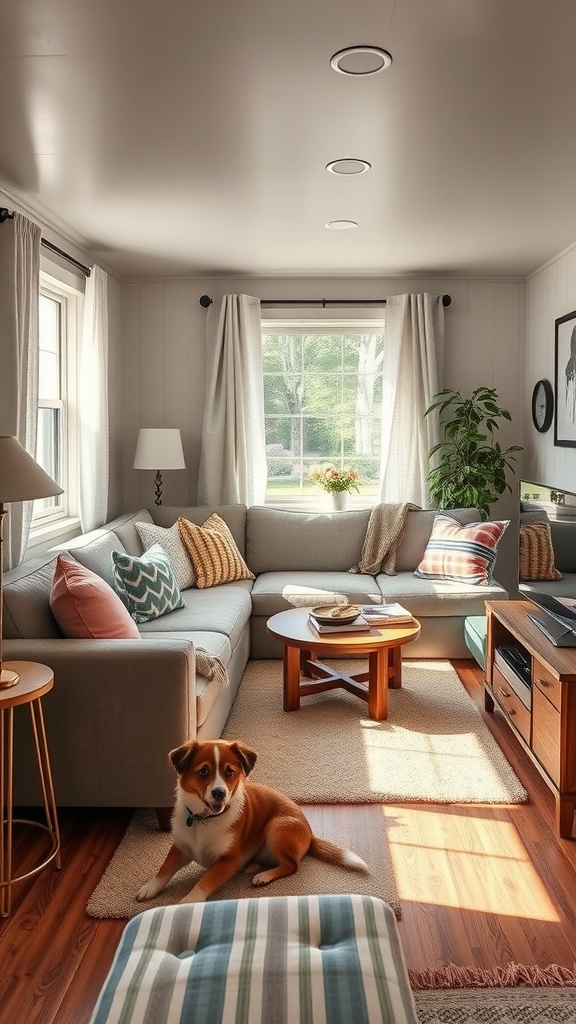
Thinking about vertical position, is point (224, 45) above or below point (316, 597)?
above

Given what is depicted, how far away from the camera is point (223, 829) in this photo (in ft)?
7.55

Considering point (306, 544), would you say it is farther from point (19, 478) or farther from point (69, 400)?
point (19, 478)

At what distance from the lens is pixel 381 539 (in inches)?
207

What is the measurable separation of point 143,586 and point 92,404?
4.81 ft

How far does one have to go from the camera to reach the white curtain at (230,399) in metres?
5.60

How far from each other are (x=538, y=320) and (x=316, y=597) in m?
2.45

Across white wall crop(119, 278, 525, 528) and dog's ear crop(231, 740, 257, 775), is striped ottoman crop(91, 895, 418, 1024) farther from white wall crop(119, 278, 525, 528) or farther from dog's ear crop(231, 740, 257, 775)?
white wall crop(119, 278, 525, 528)

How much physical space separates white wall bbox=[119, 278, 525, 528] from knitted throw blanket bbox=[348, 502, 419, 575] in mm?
1119

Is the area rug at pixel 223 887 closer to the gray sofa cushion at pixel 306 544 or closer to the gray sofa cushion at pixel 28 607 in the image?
the gray sofa cushion at pixel 28 607

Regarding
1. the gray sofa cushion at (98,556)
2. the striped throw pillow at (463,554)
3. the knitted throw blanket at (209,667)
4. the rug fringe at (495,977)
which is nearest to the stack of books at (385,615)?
the striped throw pillow at (463,554)

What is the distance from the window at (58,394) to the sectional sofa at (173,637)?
40cm

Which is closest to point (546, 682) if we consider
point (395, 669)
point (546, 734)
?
point (546, 734)

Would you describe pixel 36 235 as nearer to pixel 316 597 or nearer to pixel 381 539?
pixel 316 597

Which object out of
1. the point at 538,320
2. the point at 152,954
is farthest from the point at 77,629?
the point at 538,320
